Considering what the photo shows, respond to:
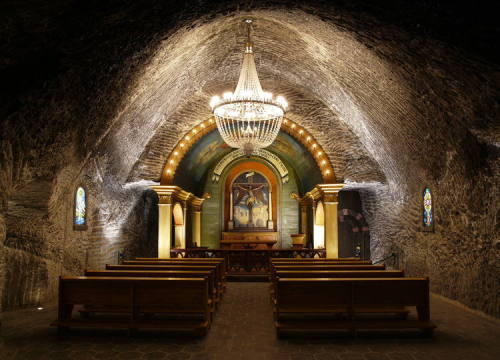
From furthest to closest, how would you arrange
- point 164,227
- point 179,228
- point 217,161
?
point 217,161
point 179,228
point 164,227

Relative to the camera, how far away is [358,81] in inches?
390

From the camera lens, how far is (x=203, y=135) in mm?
14195

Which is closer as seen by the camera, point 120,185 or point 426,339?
point 426,339

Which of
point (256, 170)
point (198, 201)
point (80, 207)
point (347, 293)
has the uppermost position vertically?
point (256, 170)

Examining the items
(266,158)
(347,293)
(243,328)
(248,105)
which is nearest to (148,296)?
(243,328)

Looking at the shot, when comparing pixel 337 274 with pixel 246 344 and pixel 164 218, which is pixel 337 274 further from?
pixel 164 218

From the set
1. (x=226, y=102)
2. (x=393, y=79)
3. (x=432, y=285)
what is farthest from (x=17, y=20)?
(x=432, y=285)

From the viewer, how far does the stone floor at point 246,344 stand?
5.21m

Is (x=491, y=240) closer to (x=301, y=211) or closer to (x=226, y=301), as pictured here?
(x=226, y=301)

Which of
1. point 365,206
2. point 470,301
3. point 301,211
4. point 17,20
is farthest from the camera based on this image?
point 301,211

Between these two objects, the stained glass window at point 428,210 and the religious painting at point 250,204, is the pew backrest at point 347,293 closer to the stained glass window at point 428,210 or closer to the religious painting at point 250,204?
the stained glass window at point 428,210

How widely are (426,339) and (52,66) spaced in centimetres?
659

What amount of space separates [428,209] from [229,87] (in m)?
6.70

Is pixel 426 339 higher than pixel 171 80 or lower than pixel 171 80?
lower
